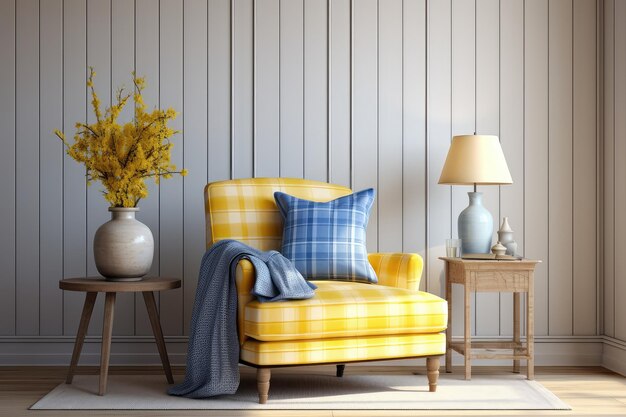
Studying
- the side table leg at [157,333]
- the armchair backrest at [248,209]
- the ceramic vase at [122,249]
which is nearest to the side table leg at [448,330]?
the armchair backrest at [248,209]

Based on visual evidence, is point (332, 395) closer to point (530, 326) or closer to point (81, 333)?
point (530, 326)

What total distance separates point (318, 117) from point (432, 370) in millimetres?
1645

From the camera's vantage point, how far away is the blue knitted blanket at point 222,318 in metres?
3.36

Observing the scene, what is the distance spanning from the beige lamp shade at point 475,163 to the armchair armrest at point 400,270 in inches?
21.0

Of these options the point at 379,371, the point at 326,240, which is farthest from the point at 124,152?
the point at 379,371

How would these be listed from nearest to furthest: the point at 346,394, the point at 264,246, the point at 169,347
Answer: the point at 346,394 < the point at 264,246 < the point at 169,347

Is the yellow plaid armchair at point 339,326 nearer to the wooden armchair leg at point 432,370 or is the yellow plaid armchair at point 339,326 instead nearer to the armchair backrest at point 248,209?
the wooden armchair leg at point 432,370

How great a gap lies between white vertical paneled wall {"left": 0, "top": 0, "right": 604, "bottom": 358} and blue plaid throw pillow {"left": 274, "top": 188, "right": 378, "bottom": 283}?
628 mm

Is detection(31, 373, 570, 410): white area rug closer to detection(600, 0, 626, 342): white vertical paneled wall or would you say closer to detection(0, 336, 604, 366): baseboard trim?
detection(0, 336, 604, 366): baseboard trim

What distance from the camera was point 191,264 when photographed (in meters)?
4.51

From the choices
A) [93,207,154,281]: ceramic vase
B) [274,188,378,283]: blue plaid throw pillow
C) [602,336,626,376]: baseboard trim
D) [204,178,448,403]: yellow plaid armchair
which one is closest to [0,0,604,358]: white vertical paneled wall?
[602,336,626,376]: baseboard trim

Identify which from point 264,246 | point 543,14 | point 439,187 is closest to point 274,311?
point 264,246

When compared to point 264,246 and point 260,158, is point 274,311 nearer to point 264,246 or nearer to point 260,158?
point 264,246

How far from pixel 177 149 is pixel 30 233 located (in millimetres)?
938
